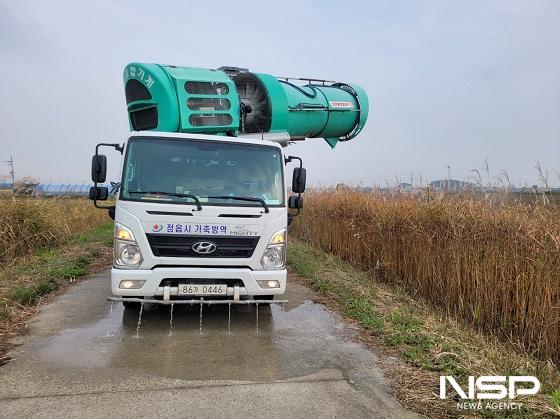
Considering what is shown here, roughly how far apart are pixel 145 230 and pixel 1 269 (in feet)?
15.3

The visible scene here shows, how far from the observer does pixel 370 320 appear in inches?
192

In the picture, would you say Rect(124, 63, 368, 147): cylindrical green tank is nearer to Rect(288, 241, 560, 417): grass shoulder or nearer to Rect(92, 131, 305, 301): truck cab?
Rect(92, 131, 305, 301): truck cab

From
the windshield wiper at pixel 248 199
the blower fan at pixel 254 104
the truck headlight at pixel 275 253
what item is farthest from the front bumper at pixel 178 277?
the blower fan at pixel 254 104

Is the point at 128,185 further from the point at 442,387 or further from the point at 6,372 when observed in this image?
the point at 442,387

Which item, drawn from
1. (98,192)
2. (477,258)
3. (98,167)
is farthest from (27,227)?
(477,258)

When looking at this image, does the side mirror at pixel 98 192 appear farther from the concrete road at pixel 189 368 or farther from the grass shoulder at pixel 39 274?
the grass shoulder at pixel 39 274

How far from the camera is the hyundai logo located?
4387 mm

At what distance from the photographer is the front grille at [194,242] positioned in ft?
14.2

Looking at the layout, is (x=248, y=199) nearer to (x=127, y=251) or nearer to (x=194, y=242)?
(x=194, y=242)

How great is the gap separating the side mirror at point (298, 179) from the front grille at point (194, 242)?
1.16 meters

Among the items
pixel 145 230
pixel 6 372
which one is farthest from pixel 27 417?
pixel 145 230

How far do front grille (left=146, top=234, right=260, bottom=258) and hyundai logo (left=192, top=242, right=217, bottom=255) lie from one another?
26 mm

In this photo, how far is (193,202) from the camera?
4.43 meters

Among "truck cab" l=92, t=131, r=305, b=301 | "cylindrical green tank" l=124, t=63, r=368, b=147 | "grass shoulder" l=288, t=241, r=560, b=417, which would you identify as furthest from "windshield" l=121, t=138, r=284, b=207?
"grass shoulder" l=288, t=241, r=560, b=417
